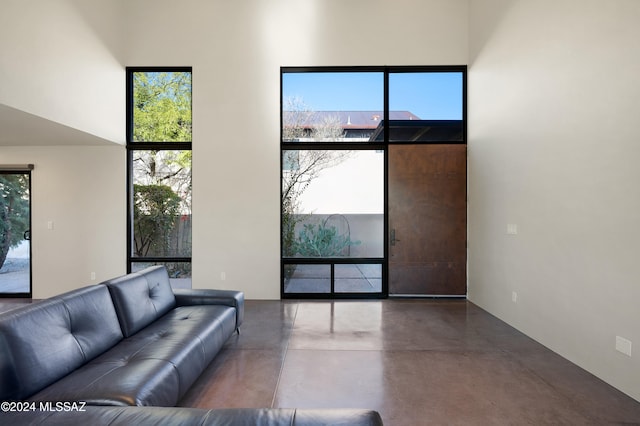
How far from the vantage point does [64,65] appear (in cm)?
372

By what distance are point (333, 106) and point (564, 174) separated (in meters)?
3.23

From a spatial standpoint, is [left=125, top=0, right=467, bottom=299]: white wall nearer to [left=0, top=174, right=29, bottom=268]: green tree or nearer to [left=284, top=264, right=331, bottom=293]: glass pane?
[left=284, top=264, right=331, bottom=293]: glass pane

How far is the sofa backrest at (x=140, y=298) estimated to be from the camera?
260cm

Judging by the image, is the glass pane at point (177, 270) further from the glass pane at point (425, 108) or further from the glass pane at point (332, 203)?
the glass pane at point (425, 108)

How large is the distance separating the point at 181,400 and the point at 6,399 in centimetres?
98

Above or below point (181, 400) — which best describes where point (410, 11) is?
above

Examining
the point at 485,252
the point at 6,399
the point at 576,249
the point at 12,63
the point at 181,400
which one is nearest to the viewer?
the point at 6,399

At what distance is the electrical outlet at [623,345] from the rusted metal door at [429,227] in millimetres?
2527

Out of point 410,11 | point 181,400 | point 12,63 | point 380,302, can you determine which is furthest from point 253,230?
point 410,11

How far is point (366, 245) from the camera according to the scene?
510cm

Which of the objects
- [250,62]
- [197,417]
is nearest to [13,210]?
[250,62]

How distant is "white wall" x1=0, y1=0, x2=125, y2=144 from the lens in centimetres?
311

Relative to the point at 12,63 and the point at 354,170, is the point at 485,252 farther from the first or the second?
the point at 12,63

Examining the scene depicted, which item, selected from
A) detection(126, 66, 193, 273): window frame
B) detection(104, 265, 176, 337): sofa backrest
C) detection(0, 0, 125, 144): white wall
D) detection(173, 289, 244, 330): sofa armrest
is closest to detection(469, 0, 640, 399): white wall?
detection(173, 289, 244, 330): sofa armrest
